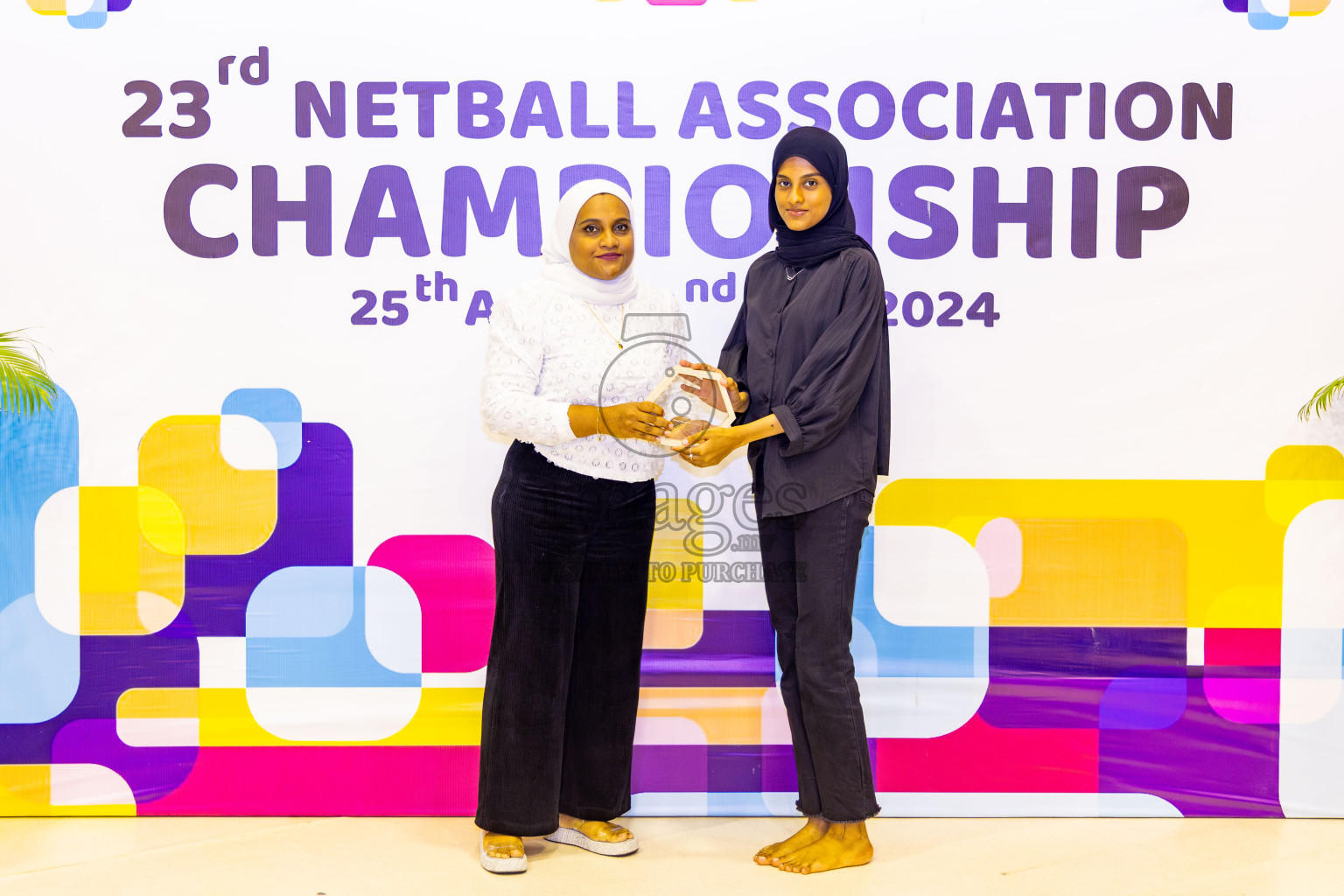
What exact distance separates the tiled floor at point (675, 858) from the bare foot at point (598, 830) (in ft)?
0.17

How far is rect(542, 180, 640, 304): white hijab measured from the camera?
Answer: 8.03 ft

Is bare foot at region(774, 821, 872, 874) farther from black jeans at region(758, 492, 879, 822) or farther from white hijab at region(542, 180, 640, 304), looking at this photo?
white hijab at region(542, 180, 640, 304)

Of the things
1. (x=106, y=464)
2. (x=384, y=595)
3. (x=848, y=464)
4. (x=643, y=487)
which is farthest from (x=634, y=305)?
(x=106, y=464)

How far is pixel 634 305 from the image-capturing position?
2.53m

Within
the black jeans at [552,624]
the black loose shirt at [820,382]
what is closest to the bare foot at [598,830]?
the black jeans at [552,624]

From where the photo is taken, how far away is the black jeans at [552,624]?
247 cm

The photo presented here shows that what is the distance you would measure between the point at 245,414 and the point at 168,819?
1.14 metres

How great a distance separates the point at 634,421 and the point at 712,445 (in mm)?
195

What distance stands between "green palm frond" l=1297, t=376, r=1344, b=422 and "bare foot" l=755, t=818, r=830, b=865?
5.72ft

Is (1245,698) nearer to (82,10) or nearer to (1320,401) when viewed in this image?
(1320,401)

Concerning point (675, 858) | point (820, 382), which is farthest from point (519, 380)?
point (675, 858)

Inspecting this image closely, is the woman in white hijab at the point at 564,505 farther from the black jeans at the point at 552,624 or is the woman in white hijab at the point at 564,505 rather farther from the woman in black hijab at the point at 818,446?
the woman in black hijab at the point at 818,446

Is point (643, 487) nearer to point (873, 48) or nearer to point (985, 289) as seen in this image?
point (985, 289)

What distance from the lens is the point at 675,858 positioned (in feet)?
8.59
